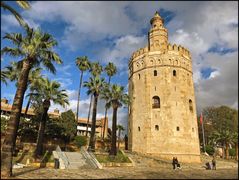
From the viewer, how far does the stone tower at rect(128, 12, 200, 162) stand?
1357 inches

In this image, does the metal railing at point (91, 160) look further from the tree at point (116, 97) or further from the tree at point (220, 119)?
the tree at point (220, 119)

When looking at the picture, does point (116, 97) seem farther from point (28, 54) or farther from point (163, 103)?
point (28, 54)

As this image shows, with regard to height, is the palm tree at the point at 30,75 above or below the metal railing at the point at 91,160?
above

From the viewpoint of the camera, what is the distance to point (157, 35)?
40.9 meters

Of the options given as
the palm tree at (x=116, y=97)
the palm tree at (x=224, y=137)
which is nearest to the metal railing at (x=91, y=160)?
the palm tree at (x=116, y=97)

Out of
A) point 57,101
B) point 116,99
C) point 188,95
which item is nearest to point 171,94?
point 188,95

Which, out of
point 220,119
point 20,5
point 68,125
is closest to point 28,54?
point 20,5

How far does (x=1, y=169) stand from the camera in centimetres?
1341

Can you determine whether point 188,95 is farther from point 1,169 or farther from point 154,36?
point 1,169

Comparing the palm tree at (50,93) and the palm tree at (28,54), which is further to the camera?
the palm tree at (50,93)

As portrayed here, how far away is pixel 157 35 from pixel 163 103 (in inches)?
480

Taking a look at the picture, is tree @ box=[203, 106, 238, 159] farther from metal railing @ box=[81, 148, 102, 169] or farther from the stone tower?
metal railing @ box=[81, 148, 102, 169]

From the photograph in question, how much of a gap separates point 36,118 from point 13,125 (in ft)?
67.6

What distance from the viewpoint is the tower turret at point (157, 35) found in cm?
3934
